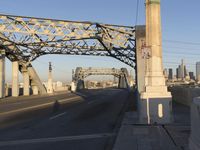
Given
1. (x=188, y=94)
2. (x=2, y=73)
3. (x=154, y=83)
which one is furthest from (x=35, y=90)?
(x=154, y=83)

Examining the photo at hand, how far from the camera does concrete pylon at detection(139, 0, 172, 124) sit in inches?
626

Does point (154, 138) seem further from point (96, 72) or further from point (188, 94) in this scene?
point (96, 72)

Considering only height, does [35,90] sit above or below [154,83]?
below

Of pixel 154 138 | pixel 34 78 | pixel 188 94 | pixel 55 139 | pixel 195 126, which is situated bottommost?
pixel 55 139

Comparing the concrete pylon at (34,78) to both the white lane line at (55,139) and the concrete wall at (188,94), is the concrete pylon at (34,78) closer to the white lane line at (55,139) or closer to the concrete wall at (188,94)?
the concrete wall at (188,94)

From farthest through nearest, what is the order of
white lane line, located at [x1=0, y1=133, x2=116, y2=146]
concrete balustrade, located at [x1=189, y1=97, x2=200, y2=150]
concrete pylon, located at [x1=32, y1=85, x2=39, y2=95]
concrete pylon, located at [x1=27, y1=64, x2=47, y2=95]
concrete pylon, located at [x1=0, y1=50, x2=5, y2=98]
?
concrete pylon, located at [x1=32, y1=85, x2=39, y2=95] → concrete pylon, located at [x1=27, y1=64, x2=47, y2=95] → concrete pylon, located at [x1=0, y1=50, x2=5, y2=98] → white lane line, located at [x1=0, y1=133, x2=116, y2=146] → concrete balustrade, located at [x1=189, y1=97, x2=200, y2=150]

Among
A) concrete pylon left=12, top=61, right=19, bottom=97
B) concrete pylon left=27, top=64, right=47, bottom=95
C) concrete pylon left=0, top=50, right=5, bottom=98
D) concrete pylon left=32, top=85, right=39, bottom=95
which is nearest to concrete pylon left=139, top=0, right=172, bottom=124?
concrete pylon left=0, top=50, right=5, bottom=98

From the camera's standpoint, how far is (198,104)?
7.89 metres

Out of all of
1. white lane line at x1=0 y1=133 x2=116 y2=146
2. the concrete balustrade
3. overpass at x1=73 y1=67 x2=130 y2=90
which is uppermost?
overpass at x1=73 y1=67 x2=130 y2=90

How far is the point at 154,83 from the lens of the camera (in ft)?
54.5

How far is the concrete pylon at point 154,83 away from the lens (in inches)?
626

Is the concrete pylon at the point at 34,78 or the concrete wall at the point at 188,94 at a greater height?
the concrete pylon at the point at 34,78

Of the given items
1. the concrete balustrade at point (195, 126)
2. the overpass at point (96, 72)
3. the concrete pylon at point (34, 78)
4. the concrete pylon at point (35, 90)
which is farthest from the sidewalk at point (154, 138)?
the overpass at point (96, 72)

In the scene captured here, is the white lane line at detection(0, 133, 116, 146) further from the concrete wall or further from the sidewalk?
the concrete wall
